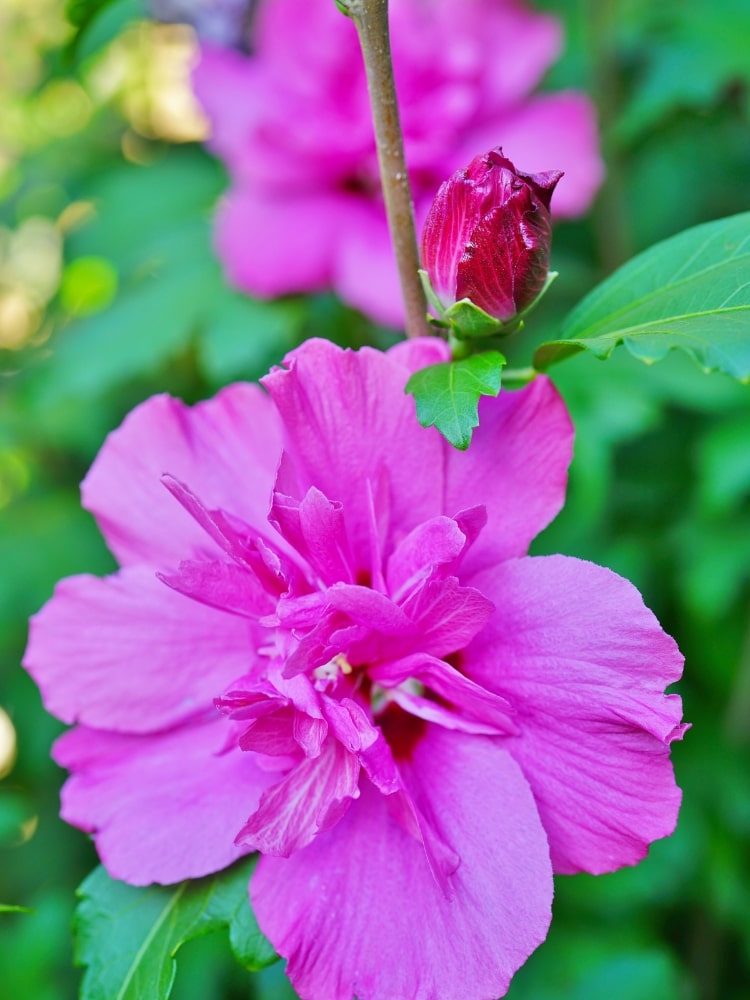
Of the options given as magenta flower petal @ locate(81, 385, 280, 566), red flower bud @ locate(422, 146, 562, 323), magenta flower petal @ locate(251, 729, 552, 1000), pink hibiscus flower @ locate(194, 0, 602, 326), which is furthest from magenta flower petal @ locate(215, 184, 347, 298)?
magenta flower petal @ locate(251, 729, 552, 1000)

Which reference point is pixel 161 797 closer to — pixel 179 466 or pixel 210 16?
pixel 179 466

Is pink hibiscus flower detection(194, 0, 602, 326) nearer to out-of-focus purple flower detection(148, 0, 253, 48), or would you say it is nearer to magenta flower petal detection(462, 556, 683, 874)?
out-of-focus purple flower detection(148, 0, 253, 48)

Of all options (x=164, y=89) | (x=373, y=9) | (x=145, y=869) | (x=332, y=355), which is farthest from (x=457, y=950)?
(x=164, y=89)

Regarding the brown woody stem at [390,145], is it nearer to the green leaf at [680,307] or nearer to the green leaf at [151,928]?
the green leaf at [680,307]

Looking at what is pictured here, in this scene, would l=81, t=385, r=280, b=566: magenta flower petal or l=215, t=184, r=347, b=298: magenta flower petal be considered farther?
l=215, t=184, r=347, b=298: magenta flower petal

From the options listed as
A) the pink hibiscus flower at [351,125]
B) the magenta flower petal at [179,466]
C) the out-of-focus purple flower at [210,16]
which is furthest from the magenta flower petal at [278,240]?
the magenta flower petal at [179,466]

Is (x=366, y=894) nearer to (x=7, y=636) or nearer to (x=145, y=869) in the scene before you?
(x=145, y=869)

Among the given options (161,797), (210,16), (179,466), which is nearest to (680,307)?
(179,466)
